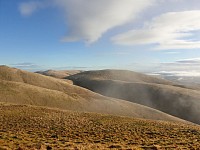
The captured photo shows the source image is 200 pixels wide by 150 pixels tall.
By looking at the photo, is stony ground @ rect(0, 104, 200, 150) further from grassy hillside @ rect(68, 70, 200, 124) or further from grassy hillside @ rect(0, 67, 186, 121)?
grassy hillside @ rect(68, 70, 200, 124)

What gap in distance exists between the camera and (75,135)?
98.2 feet

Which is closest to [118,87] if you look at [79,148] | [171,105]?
[171,105]

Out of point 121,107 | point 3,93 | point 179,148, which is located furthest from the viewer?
point 121,107

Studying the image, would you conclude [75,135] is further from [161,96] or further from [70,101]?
[161,96]

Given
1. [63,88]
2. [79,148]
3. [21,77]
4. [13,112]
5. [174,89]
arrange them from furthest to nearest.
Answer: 1. [174,89]
2. [21,77]
3. [63,88]
4. [13,112]
5. [79,148]

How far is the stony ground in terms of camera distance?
23.2m

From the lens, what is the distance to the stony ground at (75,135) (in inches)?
915

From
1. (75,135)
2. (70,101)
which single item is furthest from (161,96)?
(75,135)

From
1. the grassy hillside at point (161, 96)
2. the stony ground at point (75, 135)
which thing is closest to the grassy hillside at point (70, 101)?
the stony ground at point (75, 135)

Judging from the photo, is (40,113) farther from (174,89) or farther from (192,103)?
(174,89)

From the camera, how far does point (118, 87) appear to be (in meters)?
155

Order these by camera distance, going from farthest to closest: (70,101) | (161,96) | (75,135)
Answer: (161,96), (70,101), (75,135)

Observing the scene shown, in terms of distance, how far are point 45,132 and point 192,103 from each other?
101m

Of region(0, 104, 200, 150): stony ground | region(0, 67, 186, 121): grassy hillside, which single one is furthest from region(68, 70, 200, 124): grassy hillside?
region(0, 104, 200, 150): stony ground
